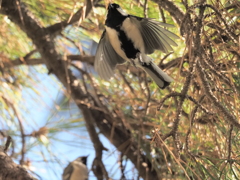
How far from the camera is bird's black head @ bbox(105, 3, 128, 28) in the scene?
86 cm

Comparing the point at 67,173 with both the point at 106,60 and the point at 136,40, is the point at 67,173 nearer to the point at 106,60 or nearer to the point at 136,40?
the point at 106,60

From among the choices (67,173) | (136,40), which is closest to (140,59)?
(136,40)

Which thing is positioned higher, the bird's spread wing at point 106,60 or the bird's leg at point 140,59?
the bird's spread wing at point 106,60

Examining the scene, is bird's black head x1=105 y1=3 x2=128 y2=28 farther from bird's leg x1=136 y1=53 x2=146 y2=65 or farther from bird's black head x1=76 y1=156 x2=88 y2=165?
bird's black head x1=76 y1=156 x2=88 y2=165

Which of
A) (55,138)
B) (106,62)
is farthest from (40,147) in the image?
(106,62)

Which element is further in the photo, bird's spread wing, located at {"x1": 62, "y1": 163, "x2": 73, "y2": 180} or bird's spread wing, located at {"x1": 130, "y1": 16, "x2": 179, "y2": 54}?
bird's spread wing, located at {"x1": 62, "y1": 163, "x2": 73, "y2": 180}

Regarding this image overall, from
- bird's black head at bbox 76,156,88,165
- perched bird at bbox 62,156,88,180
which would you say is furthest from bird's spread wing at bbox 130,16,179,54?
bird's black head at bbox 76,156,88,165

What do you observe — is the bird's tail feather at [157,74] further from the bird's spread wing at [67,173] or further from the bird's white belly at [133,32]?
the bird's spread wing at [67,173]

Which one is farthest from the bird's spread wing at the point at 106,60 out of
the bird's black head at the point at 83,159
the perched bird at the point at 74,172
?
the bird's black head at the point at 83,159

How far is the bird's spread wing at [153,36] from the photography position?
0.82 meters

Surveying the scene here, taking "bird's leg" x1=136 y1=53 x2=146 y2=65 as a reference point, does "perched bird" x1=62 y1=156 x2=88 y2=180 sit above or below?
below

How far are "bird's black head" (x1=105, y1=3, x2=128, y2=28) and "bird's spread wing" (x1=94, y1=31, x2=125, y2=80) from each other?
87 mm

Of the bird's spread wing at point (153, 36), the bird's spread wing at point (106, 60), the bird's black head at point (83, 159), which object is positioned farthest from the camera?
the bird's black head at point (83, 159)

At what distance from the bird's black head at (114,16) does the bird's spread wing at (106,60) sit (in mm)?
87
